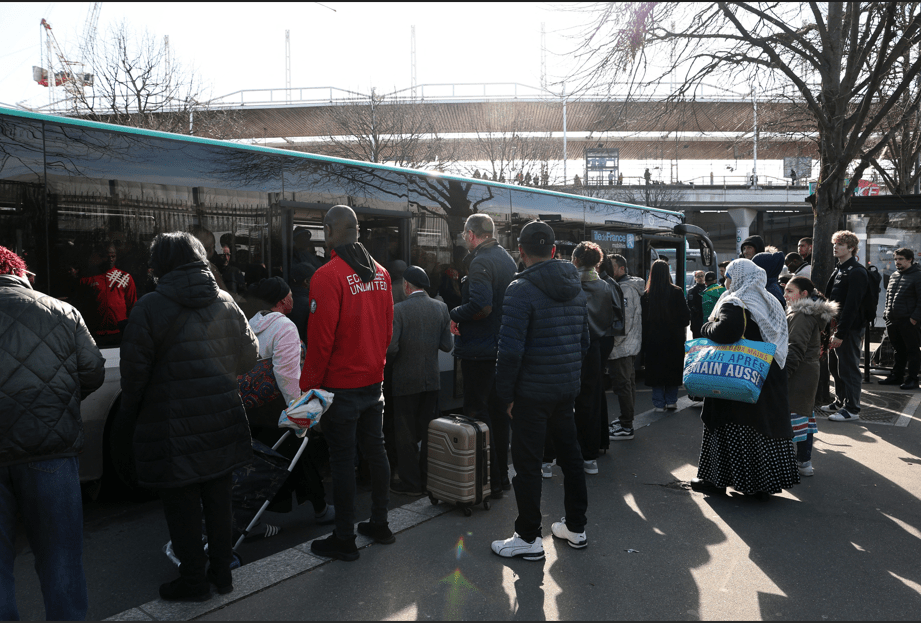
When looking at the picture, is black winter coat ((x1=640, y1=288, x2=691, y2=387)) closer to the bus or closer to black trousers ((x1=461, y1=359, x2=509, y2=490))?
the bus

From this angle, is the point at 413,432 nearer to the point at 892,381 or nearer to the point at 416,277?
the point at 416,277

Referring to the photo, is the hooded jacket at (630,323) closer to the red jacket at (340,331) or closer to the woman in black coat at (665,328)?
the woman in black coat at (665,328)

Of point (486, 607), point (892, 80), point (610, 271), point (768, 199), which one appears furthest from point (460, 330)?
point (768, 199)

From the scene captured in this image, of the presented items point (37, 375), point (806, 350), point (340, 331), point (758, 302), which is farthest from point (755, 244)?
point (37, 375)

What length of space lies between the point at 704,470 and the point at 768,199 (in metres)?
43.7

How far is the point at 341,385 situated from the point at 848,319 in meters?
6.19

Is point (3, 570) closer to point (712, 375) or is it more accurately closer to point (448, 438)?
point (448, 438)

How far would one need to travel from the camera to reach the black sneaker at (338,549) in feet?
12.2

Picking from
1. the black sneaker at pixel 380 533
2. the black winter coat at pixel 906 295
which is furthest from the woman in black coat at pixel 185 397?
the black winter coat at pixel 906 295

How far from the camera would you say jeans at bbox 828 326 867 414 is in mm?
7535

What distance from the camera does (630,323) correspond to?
23.7 ft

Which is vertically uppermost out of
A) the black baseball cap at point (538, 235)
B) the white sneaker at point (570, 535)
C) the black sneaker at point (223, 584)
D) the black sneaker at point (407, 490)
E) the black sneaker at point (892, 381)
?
the black baseball cap at point (538, 235)

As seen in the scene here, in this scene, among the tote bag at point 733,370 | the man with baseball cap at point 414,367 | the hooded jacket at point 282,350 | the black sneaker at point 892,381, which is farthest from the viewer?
the black sneaker at point 892,381

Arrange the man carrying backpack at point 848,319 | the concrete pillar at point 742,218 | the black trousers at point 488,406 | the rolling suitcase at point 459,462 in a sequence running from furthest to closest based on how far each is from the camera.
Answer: the concrete pillar at point 742,218, the man carrying backpack at point 848,319, the black trousers at point 488,406, the rolling suitcase at point 459,462
